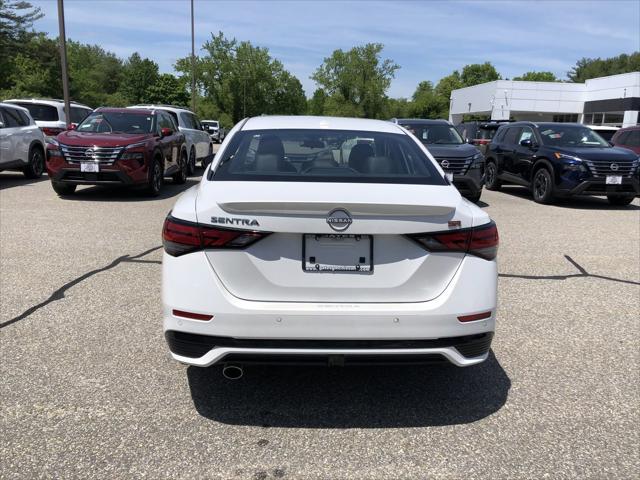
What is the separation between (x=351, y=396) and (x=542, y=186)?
10512mm

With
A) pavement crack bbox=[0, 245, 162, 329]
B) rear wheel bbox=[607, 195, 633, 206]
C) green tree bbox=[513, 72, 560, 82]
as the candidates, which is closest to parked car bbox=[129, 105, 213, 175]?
pavement crack bbox=[0, 245, 162, 329]

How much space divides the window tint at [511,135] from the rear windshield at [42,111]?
41.3 ft

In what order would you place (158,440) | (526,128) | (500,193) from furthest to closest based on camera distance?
(500,193), (526,128), (158,440)

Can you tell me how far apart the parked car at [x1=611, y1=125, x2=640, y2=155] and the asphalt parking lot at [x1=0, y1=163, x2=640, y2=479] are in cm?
1105

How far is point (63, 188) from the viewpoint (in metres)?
11.3

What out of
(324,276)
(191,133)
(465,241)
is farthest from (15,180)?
(465,241)

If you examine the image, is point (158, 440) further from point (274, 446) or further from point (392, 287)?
point (392, 287)

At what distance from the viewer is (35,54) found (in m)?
56.0

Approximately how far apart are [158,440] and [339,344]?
104 centimetres

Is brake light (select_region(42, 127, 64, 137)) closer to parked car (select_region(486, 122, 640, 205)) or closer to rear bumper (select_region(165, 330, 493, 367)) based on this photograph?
parked car (select_region(486, 122, 640, 205))

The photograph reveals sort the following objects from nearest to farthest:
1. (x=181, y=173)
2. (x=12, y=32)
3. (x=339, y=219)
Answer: (x=339, y=219)
(x=181, y=173)
(x=12, y=32)

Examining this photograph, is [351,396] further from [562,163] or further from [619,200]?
[619,200]

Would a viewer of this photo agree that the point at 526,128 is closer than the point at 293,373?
No

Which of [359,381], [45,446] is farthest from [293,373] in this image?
[45,446]
